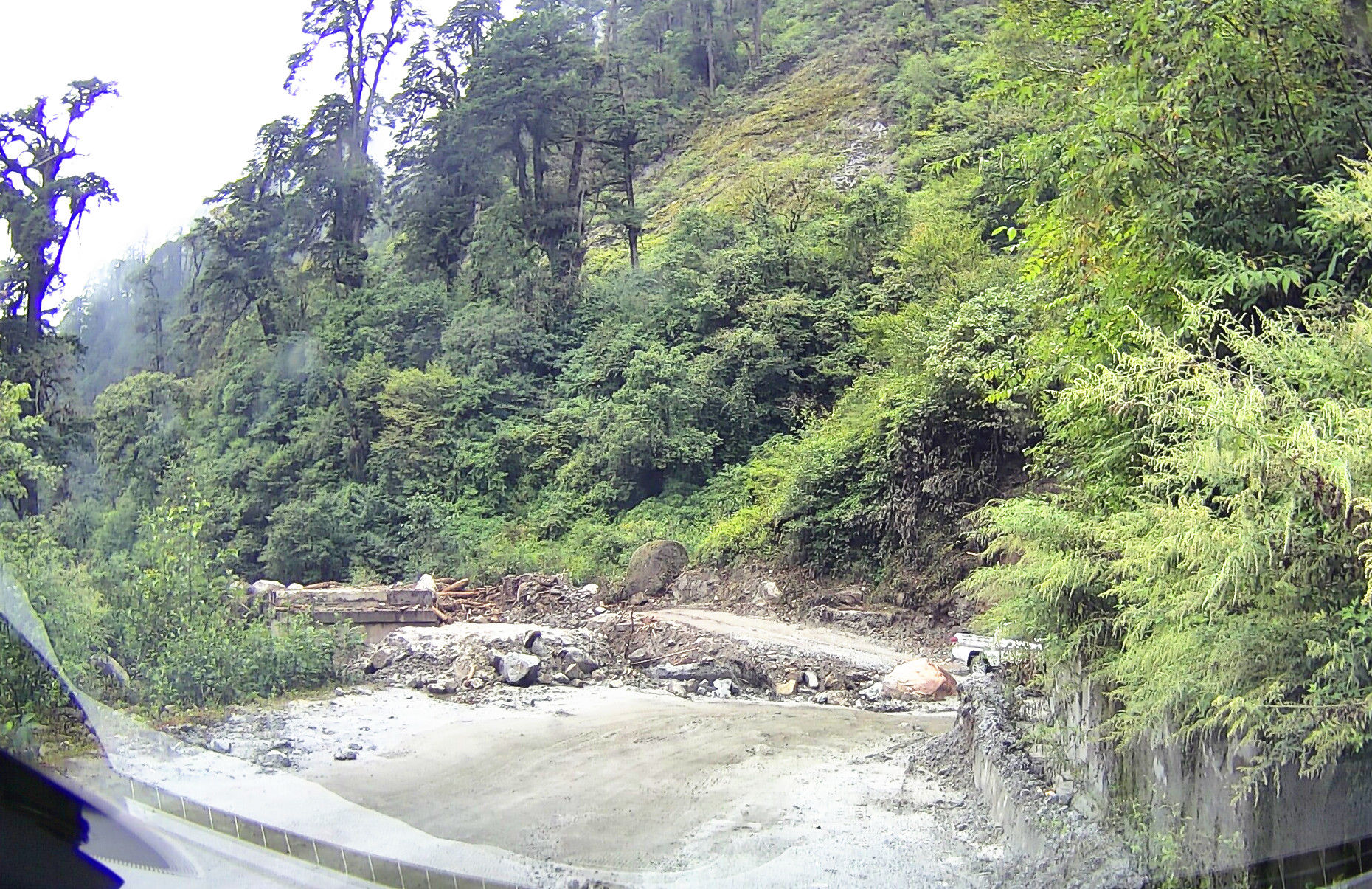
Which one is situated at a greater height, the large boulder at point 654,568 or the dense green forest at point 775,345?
the dense green forest at point 775,345

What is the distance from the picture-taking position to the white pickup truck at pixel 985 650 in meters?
7.91

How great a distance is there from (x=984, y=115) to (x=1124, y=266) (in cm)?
3085

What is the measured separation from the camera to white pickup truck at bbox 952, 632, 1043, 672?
25.9ft

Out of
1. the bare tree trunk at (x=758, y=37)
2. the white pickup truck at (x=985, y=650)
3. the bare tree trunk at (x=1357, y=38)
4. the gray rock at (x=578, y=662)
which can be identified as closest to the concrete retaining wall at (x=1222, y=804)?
the white pickup truck at (x=985, y=650)

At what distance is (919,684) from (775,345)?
15407 mm

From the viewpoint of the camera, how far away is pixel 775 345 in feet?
94.1

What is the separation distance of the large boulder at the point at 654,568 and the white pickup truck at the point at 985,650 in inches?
302

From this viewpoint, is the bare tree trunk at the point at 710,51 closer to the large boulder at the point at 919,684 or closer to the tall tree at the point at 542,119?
the tall tree at the point at 542,119

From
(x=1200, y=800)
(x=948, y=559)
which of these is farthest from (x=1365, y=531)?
(x=948, y=559)

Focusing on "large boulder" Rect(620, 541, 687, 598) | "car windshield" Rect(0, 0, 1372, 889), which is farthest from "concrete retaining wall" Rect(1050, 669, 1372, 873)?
"large boulder" Rect(620, 541, 687, 598)

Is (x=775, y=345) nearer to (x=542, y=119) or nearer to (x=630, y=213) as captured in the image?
(x=630, y=213)

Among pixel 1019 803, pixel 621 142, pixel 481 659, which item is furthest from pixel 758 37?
pixel 1019 803

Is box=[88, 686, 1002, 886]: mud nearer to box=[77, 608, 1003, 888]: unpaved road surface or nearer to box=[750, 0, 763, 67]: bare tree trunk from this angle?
box=[77, 608, 1003, 888]: unpaved road surface

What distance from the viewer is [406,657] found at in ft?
47.2
